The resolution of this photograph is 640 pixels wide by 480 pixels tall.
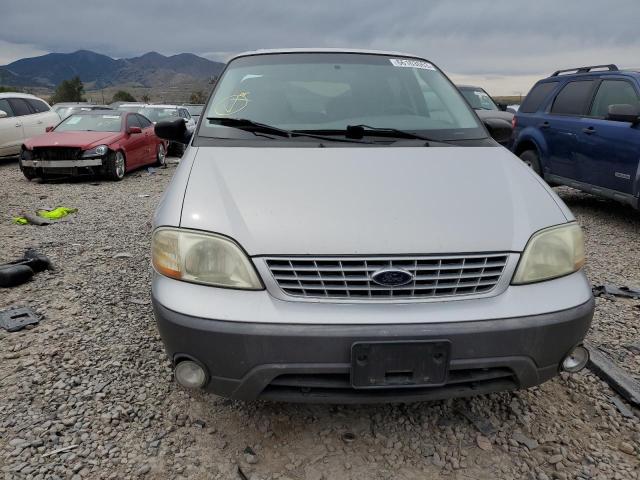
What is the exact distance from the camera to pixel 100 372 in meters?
2.76

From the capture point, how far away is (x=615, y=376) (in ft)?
8.75

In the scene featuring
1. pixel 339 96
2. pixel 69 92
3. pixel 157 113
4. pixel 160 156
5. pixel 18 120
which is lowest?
pixel 69 92

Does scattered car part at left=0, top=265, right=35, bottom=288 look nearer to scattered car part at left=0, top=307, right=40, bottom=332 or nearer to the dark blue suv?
scattered car part at left=0, top=307, right=40, bottom=332

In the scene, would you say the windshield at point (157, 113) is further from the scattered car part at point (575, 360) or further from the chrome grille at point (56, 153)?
the scattered car part at point (575, 360)

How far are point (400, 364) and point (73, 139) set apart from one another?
935 centimetres

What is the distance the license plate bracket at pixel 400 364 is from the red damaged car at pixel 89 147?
325 inches

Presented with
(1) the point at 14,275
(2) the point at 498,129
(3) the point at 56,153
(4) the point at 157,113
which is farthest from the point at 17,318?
(4) the point at 157,113

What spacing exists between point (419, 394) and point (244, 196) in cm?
105

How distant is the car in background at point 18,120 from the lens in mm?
11523

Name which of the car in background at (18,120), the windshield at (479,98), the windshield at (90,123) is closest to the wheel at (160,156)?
the windshield at (90,123)

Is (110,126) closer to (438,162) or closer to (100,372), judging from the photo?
(100,372)

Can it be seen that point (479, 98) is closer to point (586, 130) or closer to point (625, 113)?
point (586, 130)

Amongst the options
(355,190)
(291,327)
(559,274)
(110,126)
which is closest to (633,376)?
(559,274)

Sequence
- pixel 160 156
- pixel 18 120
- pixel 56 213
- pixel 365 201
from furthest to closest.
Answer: pixel 160 156
pixel 18 120
pixel 56 213
pixel 365 201
